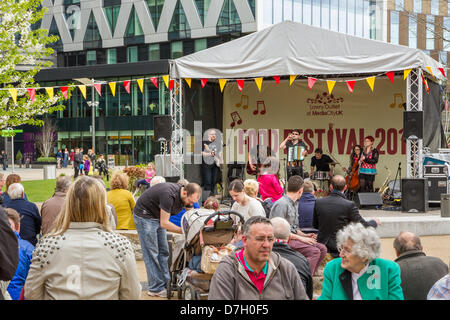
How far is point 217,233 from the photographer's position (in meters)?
6.05

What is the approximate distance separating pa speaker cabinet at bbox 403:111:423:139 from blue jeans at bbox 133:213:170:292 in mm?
7939

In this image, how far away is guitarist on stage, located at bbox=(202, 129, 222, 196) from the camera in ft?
52.1

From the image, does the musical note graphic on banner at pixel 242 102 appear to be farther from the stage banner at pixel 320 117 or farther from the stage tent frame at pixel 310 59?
the stage tent frame at pixel 310 59

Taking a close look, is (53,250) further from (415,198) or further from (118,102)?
(118,102)

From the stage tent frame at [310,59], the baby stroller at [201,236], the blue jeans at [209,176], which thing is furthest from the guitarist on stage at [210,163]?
the baby stroller at [201,236]

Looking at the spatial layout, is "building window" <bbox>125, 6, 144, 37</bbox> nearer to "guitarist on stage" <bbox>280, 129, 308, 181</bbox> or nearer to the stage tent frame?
"guitarist on stage" <bbox>280, 129, 308, 181</bbox>

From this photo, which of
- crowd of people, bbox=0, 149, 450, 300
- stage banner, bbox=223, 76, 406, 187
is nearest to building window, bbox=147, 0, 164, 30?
stage banner, bbox=223, 76, 406, 187

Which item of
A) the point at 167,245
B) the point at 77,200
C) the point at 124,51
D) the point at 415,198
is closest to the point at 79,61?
the point at 124,51

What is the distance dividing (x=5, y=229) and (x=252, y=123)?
15.4 meters

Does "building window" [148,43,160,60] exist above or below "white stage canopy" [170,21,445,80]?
above

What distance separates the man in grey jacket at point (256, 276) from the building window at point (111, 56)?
163 ft

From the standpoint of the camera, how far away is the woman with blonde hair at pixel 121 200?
8.09m

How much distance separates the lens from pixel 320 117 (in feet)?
60.3

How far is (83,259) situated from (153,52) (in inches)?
1890
